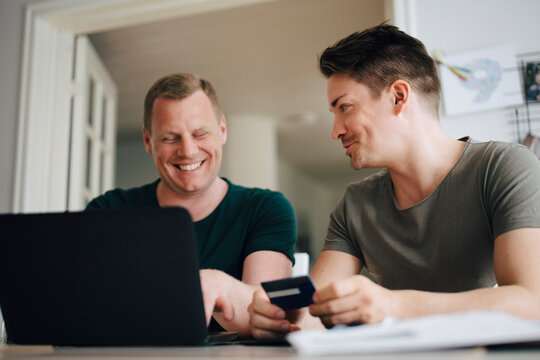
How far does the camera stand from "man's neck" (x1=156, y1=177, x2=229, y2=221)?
1.56m

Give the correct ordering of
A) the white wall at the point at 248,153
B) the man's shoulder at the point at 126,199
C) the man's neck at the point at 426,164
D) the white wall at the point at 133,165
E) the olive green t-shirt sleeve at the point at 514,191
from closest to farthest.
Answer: the olive green t-shirt sleeve at the point at 514,191
the man's neck at the point at 426,164
the man's shoulder at the point at 126,199
the white wall at the point at 248,153
the white wall at the point at 133,165

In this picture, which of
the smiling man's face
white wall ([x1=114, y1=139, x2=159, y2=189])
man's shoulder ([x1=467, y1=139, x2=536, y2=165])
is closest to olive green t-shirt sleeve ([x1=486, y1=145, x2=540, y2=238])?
man's shoulder ([x1=467, y1=139, x2=536, y2=165])

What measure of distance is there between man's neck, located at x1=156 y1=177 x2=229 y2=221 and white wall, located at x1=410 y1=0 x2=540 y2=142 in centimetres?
88

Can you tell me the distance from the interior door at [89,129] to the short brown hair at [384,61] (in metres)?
1.73

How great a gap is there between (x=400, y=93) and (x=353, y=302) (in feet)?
2.30

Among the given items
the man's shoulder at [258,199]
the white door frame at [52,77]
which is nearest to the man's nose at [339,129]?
the man's shoulder at [258,199]

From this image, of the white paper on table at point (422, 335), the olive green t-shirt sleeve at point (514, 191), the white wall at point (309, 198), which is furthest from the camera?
the white wall at point (309, 198)

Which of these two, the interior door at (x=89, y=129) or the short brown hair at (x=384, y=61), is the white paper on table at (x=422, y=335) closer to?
the short brown hair at (x=384, y=61)

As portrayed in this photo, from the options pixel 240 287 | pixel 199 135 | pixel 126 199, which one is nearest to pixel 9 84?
pixel 126 199

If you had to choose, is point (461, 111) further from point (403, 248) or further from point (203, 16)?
point (203, 16)

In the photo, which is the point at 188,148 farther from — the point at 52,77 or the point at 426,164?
the point at 52,77

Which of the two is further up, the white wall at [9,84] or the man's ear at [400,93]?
the white wall at [9,84]

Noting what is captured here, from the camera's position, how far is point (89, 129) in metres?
2.79

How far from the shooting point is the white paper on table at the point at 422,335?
1.47 ft
